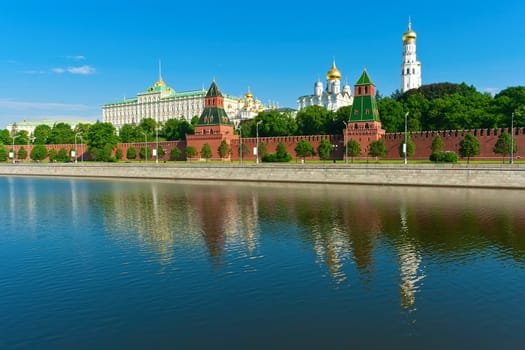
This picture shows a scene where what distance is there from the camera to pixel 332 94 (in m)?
116

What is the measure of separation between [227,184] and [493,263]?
32283mm

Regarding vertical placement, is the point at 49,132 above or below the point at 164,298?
above

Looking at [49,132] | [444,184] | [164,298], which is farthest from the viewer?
[49,132]

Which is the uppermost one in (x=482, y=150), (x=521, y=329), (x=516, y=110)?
(x=516, y=110)

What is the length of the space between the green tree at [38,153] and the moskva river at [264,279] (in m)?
64.3

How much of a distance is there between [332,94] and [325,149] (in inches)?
2440

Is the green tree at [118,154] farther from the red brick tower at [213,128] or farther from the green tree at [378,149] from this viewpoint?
the green tree at [378,149]

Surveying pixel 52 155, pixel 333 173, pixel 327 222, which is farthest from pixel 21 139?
pixel 327 222

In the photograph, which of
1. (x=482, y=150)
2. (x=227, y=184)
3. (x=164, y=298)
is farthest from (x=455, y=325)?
(x=482, y=150)

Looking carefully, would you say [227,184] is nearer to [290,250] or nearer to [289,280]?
[290,250]

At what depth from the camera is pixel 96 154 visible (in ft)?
246

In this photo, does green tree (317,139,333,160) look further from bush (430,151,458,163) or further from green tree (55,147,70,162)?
green tree (55,147,70,162)

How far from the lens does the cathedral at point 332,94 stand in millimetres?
113250

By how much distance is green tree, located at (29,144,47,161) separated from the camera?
83.5 metres
